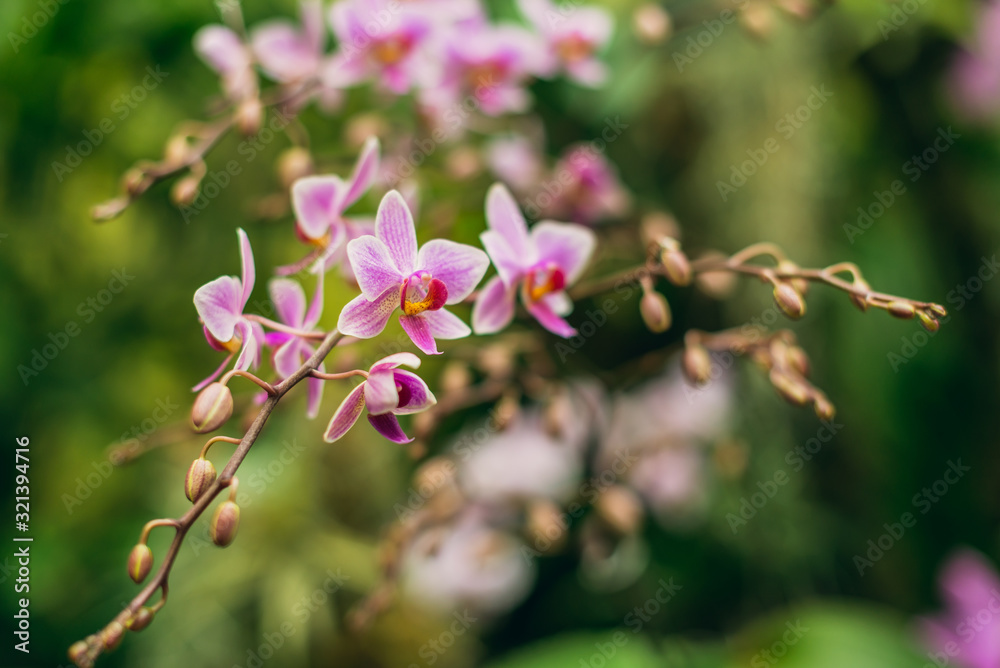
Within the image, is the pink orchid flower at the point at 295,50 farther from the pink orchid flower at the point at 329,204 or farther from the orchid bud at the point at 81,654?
the orchid bud at the point at 81,654

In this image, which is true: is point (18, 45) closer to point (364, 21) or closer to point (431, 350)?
point (364, 21)

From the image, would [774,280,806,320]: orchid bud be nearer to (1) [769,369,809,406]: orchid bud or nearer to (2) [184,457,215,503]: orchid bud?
(1) [769,369,809,406]: orchid bud

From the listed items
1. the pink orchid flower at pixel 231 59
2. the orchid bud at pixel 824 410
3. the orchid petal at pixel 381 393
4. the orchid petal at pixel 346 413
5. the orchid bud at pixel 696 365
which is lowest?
the orchid bud at pixel 696 365

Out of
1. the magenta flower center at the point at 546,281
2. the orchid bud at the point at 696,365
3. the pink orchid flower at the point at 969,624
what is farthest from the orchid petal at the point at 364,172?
the pink orchid flower at the point at 969,624

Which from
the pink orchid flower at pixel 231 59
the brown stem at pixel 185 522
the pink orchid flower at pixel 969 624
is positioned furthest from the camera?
the pink orchid flower at pixel 969 624

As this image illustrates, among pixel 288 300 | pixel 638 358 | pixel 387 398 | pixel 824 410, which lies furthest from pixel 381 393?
pixel 638 358

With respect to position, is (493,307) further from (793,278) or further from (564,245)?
(793,278)
